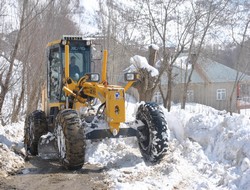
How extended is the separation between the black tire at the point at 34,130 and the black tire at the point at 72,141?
5.75 ft

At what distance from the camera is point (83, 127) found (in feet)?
23.2

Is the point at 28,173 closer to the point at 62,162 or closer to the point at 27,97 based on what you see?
the point at 62,162

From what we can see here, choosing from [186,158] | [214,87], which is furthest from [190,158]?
[214,87]

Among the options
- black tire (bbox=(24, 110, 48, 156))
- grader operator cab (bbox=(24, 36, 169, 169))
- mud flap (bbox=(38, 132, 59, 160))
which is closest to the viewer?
grader operator cab (bbox=(24, 36, 169, 169))

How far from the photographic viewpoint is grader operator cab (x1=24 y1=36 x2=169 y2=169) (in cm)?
701

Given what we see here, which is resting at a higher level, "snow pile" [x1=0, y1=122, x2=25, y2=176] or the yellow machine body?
the yellow machine body

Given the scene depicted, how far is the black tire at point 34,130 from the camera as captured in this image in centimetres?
871

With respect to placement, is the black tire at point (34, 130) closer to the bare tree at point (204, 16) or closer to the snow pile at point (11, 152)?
the snow pile at point (11, 152)

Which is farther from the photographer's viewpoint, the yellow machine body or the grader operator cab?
the yellow machine body

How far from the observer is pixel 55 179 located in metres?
6.67

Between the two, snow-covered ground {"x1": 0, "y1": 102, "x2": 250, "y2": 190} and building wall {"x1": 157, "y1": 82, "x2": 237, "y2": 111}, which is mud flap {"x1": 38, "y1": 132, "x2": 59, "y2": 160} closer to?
snow-covered ground {"x1": 0, "y1": 102, "x2": 250, "y2": 190}

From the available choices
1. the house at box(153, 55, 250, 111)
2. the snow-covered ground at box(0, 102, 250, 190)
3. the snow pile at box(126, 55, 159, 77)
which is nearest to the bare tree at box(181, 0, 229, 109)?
the snow pile at box(126, 55, 159, 77)

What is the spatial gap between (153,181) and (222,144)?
1830mm

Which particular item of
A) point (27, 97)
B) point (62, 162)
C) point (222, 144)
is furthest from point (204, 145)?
point (27, 97)
